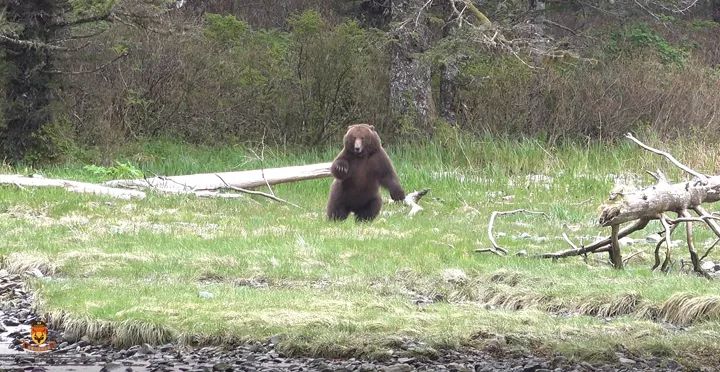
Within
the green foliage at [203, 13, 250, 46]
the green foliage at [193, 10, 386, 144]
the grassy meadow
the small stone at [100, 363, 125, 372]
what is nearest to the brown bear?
the grassy meadow

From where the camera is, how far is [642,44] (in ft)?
A: 102

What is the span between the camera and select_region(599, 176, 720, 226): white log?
9367 millimetres

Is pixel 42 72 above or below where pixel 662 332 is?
above

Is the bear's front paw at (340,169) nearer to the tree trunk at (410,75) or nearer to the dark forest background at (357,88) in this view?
the dark forest background at (357,88)

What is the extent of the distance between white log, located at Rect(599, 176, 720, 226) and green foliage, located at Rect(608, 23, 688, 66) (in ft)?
66.0

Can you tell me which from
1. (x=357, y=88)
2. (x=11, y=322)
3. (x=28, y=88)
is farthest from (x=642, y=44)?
(x=11, y=322)

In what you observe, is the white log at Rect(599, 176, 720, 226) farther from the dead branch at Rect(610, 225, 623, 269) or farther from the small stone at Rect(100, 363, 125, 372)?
the small stone at Rect(100, 363, 125, 372)

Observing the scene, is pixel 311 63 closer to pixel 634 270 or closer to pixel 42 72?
pixel 42 72

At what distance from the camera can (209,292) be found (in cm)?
953

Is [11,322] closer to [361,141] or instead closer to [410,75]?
[361,141]

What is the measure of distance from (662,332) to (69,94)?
17.6 meters

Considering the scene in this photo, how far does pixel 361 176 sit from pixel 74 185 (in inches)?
192

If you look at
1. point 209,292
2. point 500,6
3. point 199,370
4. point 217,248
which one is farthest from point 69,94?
point 199,370

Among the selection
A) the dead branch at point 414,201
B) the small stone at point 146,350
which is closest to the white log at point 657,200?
the small stone at point 146,350
